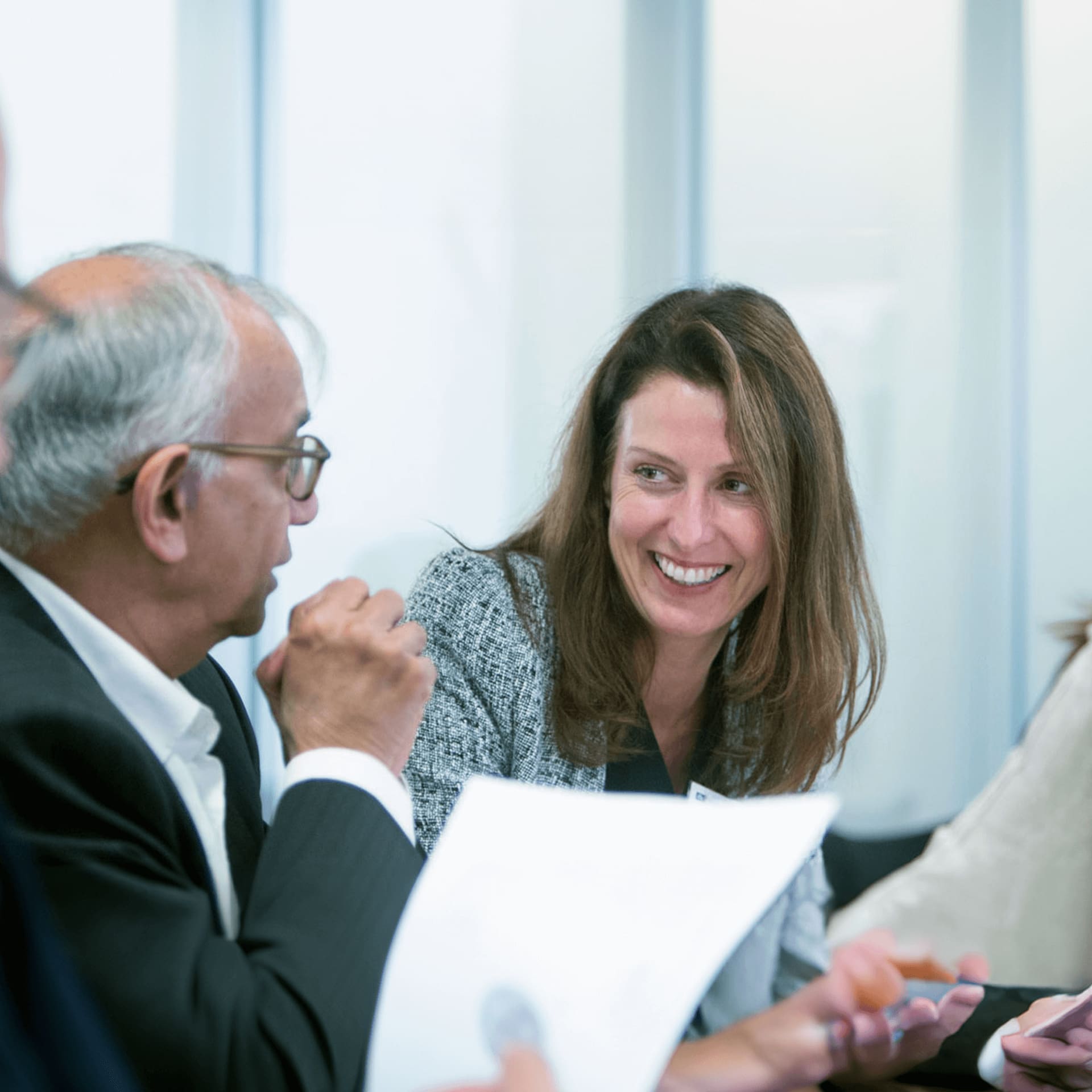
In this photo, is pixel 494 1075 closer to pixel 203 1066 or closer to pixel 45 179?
pixel 203 1066

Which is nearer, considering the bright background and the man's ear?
the man's ear

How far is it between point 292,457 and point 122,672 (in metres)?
0.18

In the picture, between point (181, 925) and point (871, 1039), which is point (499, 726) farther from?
point (181, 925)

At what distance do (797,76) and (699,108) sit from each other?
214 mm

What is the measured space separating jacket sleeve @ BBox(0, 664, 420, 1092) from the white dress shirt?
4 centimetres

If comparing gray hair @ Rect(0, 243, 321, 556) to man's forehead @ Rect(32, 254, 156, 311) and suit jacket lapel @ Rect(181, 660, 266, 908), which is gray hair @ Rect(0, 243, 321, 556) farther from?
suit jacket lapel @ Rect(181, 660, 266, 908)

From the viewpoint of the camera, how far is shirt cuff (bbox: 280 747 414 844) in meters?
0.73

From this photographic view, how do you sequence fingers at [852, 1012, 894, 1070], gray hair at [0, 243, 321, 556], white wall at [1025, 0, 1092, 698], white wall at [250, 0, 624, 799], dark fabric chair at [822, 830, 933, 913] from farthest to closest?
white wall at [1025, 0, 1092, 698], white wall at [250, 0, 624, 799], dark fabric chair at [822, 830, 933, 913], fingers at [852, 1012, 894, 1070], gray hair at [0, 243, 321, 556]

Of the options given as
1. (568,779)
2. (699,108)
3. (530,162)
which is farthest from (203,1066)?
(699,108)

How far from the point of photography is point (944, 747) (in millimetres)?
2467

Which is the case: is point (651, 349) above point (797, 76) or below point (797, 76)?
below

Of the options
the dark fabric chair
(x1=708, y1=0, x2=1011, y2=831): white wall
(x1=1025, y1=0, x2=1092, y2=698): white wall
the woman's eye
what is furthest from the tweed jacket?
(x1=1025, y1=0, x2=1092, y2=698): white wall

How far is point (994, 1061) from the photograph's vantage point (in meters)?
1.00

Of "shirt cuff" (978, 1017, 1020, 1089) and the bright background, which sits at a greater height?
the bright background
